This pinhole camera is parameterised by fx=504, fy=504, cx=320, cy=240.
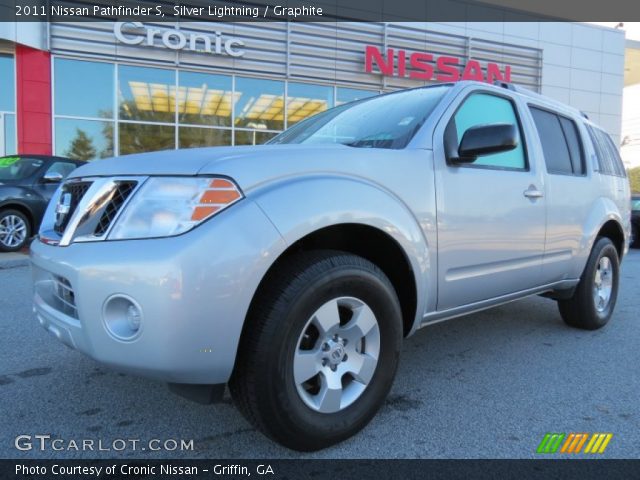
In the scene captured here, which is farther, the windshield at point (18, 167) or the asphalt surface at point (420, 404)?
the windshield at point (18, 167)

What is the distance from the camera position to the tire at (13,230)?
24.4ft

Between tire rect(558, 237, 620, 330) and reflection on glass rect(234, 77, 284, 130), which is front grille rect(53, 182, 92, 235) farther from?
reflection on glass rect(234, 77, 284, 130)

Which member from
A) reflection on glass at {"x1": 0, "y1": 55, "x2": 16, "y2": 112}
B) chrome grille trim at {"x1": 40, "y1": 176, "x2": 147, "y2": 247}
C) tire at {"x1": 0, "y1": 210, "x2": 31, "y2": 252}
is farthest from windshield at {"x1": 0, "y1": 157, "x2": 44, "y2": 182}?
chrome grille trim at {"x1": 40, "y1": 176, "x2": 147, "y2": 247}

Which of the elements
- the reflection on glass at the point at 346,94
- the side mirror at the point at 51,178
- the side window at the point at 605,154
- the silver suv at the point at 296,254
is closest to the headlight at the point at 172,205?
the silver suv at the point at 296,254

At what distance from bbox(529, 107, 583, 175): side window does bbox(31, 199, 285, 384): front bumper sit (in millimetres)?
2491

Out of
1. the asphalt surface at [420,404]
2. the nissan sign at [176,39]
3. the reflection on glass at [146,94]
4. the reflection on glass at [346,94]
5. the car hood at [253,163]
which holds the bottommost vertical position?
the asphalt surface at [420,404]

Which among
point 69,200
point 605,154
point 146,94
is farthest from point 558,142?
point 146,94

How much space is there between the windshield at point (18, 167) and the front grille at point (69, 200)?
6420 millimetres

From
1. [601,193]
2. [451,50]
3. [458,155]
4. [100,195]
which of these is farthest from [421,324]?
[451,50]

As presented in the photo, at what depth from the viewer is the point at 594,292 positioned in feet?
13.6

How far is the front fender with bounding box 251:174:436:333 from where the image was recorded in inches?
78.3

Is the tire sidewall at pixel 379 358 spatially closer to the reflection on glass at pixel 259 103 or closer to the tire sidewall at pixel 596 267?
the tire sidewall at pixel 596 267

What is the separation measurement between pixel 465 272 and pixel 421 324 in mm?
391

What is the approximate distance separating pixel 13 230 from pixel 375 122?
6695 millimetres
